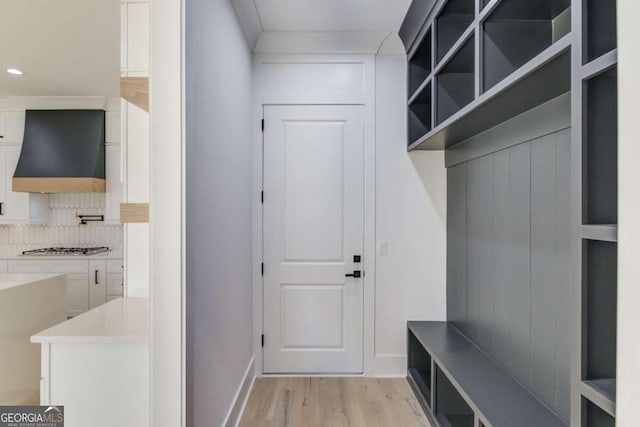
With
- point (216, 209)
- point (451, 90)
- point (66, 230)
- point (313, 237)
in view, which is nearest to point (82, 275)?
point (66, 230)

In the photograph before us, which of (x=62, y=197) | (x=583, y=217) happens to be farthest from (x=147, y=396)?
(x=62, y=197)

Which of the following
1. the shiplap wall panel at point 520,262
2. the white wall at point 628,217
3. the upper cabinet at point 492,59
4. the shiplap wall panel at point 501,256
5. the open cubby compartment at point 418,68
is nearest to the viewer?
the white wall at point 628,217

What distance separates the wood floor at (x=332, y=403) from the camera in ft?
7.64

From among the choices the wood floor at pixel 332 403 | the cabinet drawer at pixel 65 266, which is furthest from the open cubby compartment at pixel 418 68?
the cabinet drawer at pixel 65 266

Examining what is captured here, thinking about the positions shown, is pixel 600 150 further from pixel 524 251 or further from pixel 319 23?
pixel 319 23

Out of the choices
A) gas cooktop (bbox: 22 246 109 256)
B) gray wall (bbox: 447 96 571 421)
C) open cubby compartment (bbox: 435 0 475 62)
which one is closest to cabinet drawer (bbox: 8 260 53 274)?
gas cooktop (bbox: 22 246 109 256)

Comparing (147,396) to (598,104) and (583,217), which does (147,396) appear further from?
(598,104)

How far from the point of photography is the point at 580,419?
3.05 feet

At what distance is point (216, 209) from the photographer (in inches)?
73.0

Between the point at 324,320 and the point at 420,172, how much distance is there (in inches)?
58.4

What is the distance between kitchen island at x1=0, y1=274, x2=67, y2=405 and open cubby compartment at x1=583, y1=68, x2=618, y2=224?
3328 mm

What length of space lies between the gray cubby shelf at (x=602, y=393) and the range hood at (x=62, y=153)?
17.2 feet

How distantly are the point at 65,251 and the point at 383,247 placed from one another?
4294 millimetres

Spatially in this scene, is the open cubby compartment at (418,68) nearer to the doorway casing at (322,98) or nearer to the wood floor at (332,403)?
the doorway casing at (322,98)
